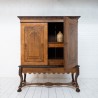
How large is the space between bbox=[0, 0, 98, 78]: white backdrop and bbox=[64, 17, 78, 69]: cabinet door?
1182 mm

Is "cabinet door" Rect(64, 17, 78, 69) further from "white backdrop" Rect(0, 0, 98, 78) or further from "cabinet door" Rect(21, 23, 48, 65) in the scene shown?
"white backdrop" Rect(0, 0, 98, 78)

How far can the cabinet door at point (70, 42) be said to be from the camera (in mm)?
3171

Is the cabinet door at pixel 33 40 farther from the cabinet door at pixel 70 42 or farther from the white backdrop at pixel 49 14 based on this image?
the white backdrop at pixel 49 14

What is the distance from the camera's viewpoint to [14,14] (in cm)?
458

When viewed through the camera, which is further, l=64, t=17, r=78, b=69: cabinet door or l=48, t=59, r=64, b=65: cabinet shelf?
l=48, t=59, r=64, b=65: cabinet shelf

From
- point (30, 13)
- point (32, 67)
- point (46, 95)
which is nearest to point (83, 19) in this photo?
point (30, 13)

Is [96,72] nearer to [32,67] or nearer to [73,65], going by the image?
[73,65]

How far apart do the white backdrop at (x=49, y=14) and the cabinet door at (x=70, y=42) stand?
1182 millimetres

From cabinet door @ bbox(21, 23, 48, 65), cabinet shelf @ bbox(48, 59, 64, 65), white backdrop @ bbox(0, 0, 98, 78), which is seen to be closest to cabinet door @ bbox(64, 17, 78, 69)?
cabinet shelf @ bbox(48, 59, 64, 65)

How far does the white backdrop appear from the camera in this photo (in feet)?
15.0

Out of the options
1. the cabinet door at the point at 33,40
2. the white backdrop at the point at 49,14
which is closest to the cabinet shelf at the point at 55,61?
the cabinet door at the point at 33,40

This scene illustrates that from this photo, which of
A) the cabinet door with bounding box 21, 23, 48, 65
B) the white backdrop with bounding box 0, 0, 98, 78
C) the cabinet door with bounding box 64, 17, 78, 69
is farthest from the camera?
the white backdrop with bounding box 0, 0, 98, 78

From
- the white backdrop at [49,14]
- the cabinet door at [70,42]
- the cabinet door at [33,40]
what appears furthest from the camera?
the white backdrop at [49,14]

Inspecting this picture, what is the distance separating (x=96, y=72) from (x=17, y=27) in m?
2.43
